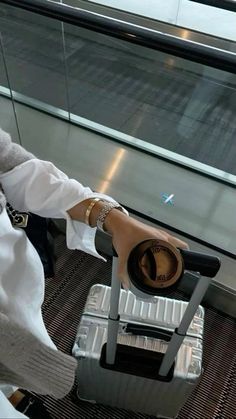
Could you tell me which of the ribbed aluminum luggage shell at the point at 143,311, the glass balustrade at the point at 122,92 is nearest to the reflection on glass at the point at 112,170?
the glass balustrade at the point at 122,92

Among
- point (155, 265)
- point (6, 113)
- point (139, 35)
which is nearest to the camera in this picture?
point (155, 265)

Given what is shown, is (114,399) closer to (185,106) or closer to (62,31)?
(185,106)

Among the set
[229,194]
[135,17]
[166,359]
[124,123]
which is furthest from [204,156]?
[166,359]

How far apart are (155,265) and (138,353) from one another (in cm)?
54

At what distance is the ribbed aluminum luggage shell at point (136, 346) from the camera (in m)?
1.15

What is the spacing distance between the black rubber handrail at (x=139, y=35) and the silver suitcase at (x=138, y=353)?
610 millimetres

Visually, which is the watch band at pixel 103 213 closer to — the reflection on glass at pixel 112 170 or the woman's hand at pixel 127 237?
the woman's hand at pixel 127 237

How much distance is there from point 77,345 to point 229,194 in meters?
1.04

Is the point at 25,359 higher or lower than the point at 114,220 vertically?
lower

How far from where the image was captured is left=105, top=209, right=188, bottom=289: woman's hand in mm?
746

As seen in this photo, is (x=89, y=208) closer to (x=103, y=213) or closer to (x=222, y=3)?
(x=103, y=213)

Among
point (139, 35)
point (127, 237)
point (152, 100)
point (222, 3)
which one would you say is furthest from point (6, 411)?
point (152, 100)

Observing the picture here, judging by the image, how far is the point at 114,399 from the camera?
4.47 feet

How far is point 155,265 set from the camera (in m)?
0.70
